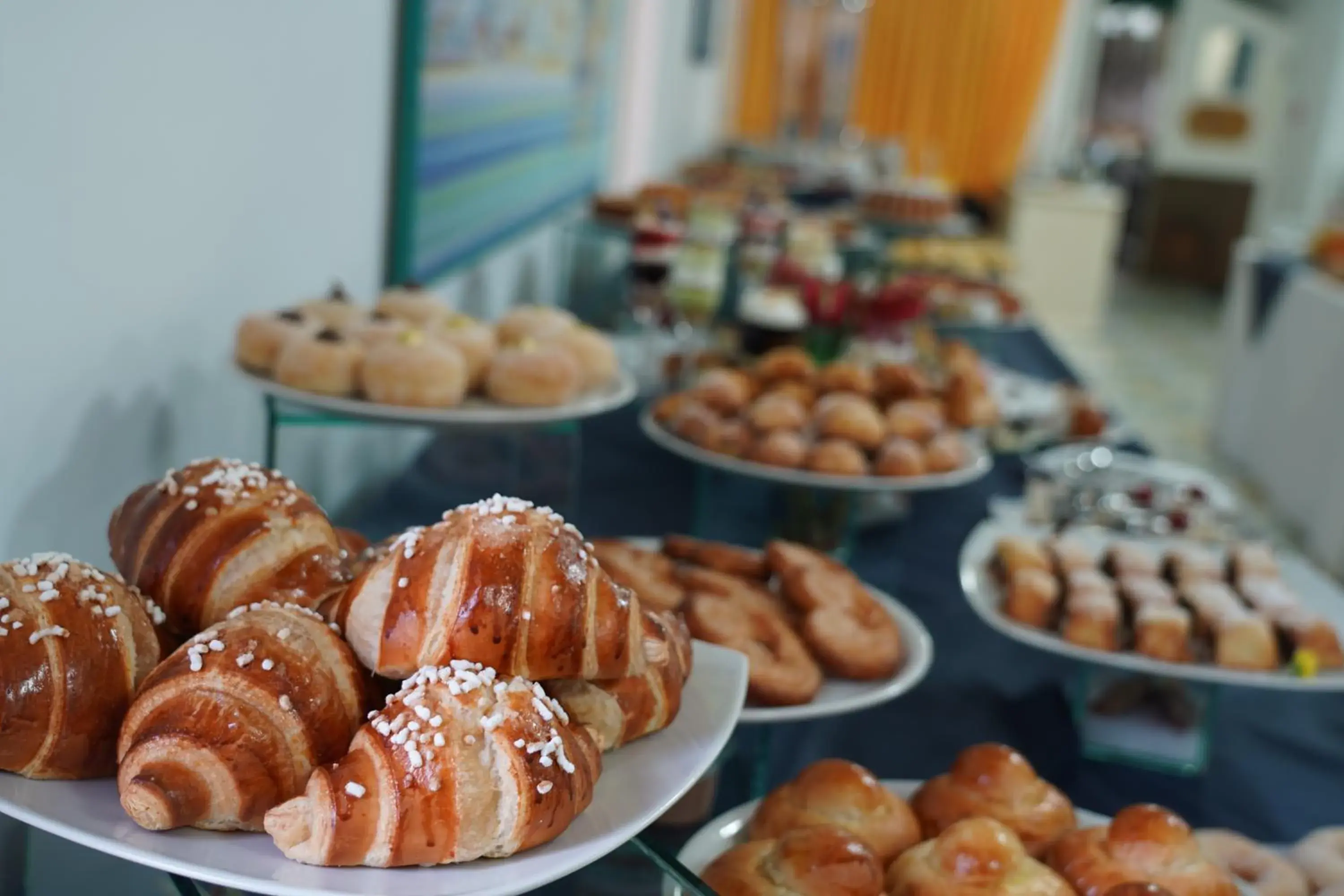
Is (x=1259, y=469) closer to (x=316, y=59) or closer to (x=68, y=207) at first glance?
(x=316, y=59)

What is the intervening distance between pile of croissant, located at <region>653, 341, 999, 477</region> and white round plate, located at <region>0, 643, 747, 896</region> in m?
0.97

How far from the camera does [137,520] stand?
740 millimetres

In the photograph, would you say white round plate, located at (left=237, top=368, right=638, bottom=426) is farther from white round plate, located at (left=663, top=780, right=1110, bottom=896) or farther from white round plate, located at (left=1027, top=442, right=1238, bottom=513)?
white round plate, located at (left=1027, top=442, right=1238, bottom=513)

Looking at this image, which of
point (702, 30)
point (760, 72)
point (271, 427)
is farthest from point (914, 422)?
point (760, 72)

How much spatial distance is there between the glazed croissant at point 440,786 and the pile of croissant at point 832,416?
101 centimetres

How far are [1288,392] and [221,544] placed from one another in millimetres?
4358

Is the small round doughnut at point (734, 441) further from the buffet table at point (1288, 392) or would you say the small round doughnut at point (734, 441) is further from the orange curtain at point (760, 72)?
the orange curtain at point (760, 72)

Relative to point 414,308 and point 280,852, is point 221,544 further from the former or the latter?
point 414,308

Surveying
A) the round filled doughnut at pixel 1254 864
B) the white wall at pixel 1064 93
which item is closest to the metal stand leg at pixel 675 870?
the round filled doughnut at pixel 1254 864

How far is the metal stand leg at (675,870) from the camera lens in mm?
665

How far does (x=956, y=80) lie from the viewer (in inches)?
311

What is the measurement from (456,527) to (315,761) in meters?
0.14

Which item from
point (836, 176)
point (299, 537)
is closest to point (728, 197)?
point (836, 176)

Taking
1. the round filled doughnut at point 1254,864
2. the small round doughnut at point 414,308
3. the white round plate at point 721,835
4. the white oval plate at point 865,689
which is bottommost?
the round filled doughnut at point 1254,864
